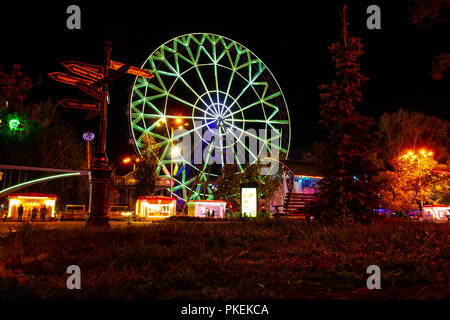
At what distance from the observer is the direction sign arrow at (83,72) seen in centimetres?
1007

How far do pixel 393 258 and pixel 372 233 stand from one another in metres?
1.92

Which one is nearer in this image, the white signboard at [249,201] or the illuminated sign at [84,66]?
the illuminated sign at [84,66]

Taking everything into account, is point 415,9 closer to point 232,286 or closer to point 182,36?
point 232,286

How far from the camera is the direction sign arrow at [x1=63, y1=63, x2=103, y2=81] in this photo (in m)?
10.1

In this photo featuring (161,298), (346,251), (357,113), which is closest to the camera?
(161,298)

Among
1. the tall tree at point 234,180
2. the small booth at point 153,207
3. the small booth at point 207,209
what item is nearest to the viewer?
the small booth at point 153,207

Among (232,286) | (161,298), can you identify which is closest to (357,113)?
(232,286)

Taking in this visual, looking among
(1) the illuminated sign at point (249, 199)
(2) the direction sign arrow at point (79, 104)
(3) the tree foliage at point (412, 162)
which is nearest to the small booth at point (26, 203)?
(1) the illuminated sign at point (249, 199)

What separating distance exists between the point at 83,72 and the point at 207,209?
15414mm

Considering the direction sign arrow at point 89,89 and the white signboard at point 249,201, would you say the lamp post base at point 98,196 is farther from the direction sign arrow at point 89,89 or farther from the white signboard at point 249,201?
the white signboard at point 249,201

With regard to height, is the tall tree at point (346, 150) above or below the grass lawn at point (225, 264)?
above

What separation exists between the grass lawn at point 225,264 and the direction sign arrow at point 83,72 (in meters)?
4.70

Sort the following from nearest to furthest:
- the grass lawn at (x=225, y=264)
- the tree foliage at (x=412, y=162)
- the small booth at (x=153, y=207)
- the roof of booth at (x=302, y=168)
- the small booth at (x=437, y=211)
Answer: the grass lawn at (x=225, y=264), the small booth at (x=153, y=207), the roof of booth at (x=302, y=168), the small booth at (x=437, y=211), the tree foliage at (x=412, y=162)
